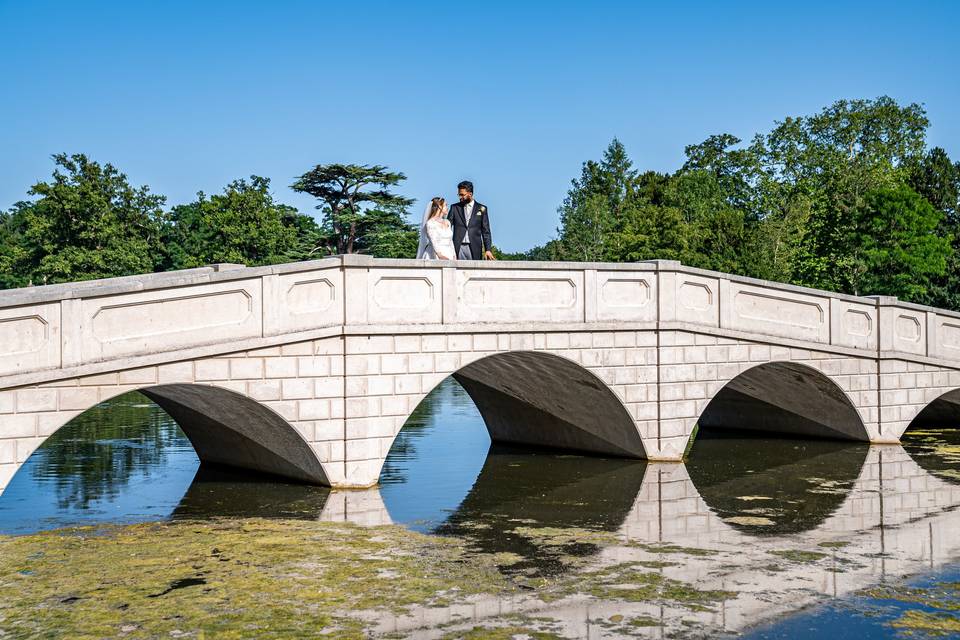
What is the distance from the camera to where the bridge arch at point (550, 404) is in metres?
14.2

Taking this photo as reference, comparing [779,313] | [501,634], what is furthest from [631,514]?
[779,313]

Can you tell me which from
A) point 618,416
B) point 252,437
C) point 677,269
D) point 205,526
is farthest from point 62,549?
point 677,269

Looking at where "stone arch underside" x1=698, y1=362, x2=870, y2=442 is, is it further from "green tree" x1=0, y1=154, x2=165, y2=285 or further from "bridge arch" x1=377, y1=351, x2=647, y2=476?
"green tree" x1=0, y1=154, x2=165, y2=285

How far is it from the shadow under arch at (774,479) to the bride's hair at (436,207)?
482 cm

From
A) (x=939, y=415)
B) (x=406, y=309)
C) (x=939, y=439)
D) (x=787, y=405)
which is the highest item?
(x=406, y=309)

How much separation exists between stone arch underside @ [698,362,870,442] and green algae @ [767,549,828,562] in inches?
270

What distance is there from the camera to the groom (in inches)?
538

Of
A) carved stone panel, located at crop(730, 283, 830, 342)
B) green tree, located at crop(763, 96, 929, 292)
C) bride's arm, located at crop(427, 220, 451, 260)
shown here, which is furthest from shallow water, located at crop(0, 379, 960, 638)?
green tree, located at crop(763, 96, 929, 292)

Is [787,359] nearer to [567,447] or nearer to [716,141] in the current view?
[567,447]

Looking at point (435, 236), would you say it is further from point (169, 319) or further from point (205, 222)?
point (205, 222)

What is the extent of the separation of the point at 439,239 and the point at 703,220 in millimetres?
40335

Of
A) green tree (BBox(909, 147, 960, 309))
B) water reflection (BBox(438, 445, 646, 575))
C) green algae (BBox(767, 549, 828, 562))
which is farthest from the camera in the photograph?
green tree (BBox(909, 147, 960, 309))

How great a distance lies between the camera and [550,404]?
51.1ft

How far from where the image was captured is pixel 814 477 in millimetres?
13391
